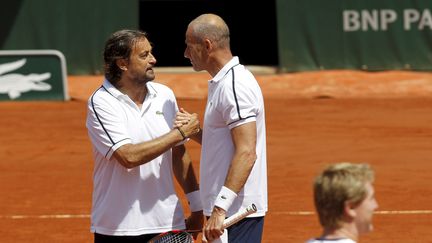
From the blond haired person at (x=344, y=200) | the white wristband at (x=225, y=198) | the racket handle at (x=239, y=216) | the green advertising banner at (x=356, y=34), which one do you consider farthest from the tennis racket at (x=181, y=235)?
the green advertising banner at (x=356, y=34)

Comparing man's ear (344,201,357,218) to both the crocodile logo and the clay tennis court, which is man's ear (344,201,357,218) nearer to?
the clay tennis court

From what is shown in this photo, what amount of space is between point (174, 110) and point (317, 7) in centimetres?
1739

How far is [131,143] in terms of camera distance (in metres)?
6.14

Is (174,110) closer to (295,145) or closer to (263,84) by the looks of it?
(295,145)

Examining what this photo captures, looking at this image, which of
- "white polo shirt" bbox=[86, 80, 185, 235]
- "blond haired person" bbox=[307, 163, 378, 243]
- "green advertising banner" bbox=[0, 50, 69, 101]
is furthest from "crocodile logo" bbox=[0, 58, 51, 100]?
"blond haired person" bbox=[307, 163, 378, 243]

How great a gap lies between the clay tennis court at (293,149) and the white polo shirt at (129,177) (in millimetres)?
4554

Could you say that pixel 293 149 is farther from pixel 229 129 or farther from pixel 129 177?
pixel 229 129

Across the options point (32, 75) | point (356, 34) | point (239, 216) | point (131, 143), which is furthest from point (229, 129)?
point (356, 34)

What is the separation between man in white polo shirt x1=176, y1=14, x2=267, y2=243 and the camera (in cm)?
583

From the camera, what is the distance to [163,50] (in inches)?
1112

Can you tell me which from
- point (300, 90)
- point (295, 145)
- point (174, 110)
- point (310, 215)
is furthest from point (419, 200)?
point (300, 90)

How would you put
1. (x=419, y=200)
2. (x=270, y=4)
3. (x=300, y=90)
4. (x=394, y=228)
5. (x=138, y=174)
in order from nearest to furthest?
1. (x=138, y=174)
2. (x=394, y=228)
3. (x=419, y=200)
4. (x=300, y=90)
5. (x=270, y=4)

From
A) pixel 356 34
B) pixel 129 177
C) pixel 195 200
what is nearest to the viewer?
pixel 129 177

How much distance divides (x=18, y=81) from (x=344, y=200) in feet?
59.4
